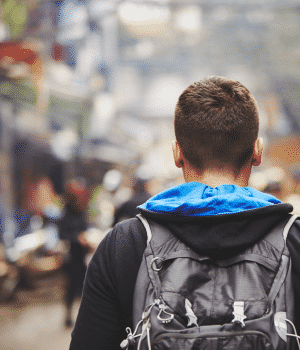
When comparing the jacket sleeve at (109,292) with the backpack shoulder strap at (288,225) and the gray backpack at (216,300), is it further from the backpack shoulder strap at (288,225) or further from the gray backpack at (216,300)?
the backpack shoulder strap at (288,225)

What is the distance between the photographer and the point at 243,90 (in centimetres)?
118

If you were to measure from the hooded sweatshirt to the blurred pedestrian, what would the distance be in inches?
167

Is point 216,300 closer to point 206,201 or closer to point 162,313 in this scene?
point 162,313

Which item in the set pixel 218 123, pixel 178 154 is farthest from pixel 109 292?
pixel 218 123

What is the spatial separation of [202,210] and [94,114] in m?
11.7

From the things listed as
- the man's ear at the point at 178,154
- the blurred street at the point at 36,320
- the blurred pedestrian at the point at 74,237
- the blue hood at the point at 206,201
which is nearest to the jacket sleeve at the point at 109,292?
the blue hood at the point at 206,201

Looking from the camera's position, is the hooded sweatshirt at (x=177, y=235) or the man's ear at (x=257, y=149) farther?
the man's ear at (x=257, y=149)

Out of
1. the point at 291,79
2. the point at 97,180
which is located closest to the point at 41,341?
the point at 97,180

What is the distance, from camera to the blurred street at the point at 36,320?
4.95m

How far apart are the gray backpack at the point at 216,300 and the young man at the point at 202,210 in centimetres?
4

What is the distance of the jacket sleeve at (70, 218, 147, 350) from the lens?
1.20 m

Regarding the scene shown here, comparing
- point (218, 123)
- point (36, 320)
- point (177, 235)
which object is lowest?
point (36, 320)

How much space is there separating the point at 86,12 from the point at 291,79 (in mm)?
7798

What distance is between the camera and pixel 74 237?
5.43 meters
